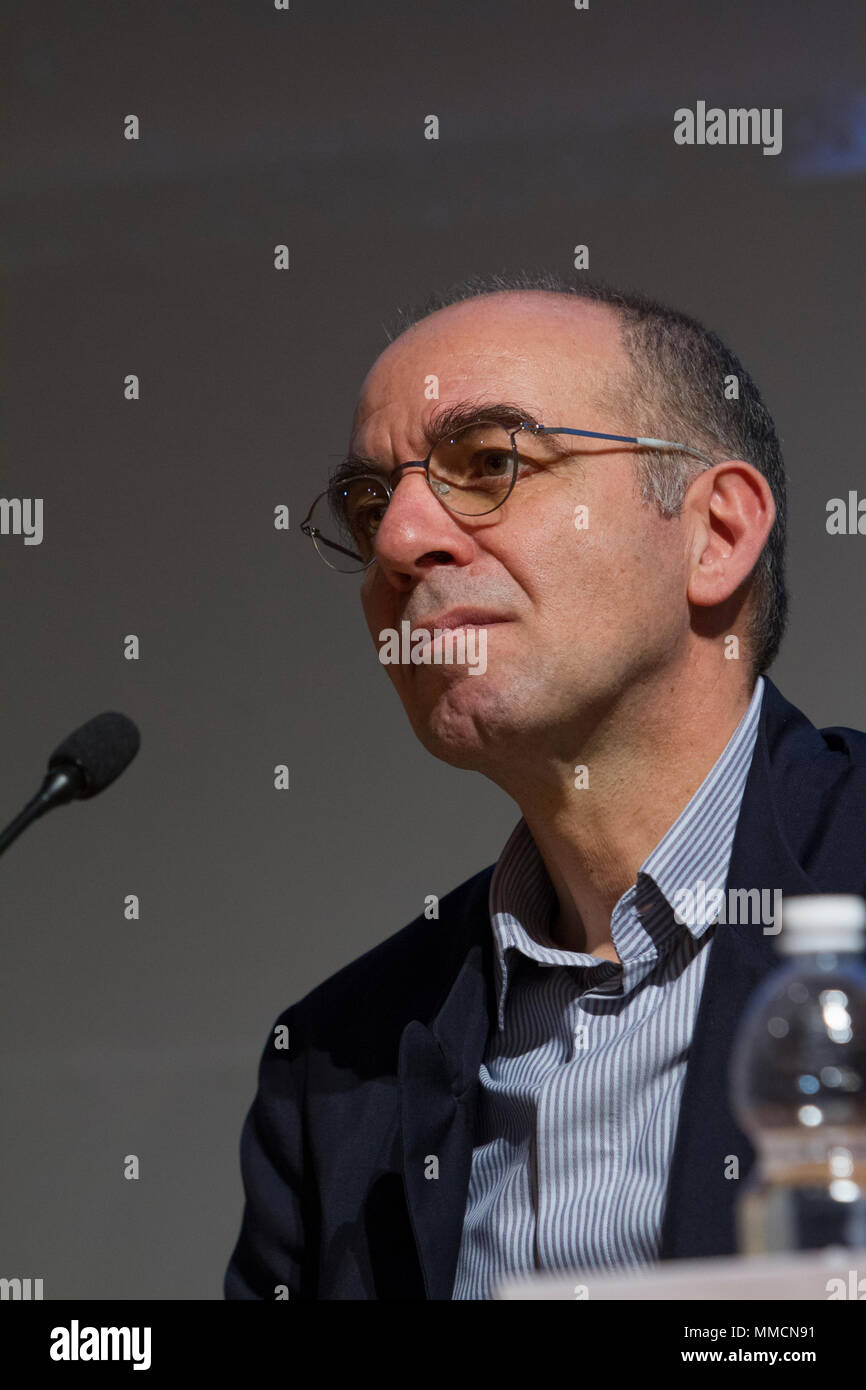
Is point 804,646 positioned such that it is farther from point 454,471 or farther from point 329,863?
point 454,471

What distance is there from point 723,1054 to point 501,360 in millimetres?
747

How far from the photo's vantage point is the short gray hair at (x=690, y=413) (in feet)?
5.24

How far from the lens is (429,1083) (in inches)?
60.2

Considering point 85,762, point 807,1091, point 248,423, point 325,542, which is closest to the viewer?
point 807,1091

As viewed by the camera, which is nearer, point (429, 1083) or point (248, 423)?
point (429, 1083)

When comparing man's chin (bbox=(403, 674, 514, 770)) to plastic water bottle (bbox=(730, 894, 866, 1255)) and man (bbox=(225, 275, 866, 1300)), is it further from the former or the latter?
plastic water bottle (bbox=(730, 894, 866, 1255))

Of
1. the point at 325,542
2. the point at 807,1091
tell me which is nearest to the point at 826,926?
the point at 807,1091

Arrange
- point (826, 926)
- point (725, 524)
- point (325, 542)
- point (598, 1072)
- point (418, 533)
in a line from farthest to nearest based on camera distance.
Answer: point (325, 542), point (725, 524), point (418, 533), point (598, 1072), point (826, 926)

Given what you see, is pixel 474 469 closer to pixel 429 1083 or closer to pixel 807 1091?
pixel 429 1083

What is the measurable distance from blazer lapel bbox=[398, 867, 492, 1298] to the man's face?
0.26 m

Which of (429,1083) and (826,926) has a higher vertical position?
(826,926)

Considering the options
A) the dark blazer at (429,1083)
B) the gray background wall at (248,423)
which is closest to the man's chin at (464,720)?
the dark blazer at (429,1083)

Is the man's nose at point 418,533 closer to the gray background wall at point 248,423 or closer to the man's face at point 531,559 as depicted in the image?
the man's face at point 531,559

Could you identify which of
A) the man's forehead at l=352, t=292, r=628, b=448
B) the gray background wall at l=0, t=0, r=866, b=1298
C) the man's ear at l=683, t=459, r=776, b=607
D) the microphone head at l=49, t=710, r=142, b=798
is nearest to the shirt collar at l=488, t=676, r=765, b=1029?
the man's ear at l=683, t=459, r=776, b=607
